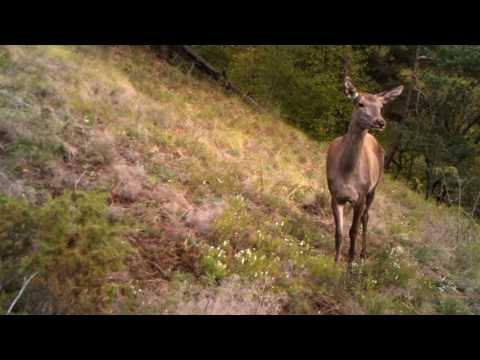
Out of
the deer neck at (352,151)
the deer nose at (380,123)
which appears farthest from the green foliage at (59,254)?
the deer neck at (352,151)

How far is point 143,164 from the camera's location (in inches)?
301

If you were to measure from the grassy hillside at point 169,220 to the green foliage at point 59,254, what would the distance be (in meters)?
0.01

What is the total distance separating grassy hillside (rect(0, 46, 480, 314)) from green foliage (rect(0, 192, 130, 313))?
0.04 feet

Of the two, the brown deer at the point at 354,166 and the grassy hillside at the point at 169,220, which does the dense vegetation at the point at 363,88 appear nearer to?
the grassy hillside at the point at 169,220

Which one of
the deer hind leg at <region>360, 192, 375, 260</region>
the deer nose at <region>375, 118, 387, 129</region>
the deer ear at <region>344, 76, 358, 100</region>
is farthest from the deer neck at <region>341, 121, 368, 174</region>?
the deer hind leg at <region>360, 192, 375, 260</region>

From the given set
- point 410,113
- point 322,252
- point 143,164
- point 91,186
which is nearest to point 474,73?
point 410,113

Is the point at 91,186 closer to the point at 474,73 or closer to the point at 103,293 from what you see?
the point at 103,293

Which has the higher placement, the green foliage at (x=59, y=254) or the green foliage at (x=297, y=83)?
the green foliage at (x=59, y=254)

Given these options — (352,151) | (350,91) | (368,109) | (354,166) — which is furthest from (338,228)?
(350,91)

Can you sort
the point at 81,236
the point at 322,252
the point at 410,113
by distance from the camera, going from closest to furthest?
the point at 81,236 → the point at 322,252 → the point at 410,113

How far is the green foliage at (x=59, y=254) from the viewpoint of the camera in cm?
365

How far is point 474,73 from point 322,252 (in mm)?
13037

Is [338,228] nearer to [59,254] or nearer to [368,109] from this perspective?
[368,109]

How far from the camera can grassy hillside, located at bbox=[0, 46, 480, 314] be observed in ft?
13.0
